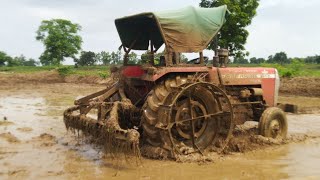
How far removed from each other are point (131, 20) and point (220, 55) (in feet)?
7.04

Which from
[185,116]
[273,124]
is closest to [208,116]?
[185,116]

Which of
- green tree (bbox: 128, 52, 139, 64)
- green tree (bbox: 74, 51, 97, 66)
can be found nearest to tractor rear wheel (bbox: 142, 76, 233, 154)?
green tree (bbox: 128, 52, 139, 64)

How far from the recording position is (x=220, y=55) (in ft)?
29.1

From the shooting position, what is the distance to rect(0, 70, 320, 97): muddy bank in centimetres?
2131

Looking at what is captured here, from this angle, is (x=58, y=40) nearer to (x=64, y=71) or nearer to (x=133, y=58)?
(x=64, y=71)

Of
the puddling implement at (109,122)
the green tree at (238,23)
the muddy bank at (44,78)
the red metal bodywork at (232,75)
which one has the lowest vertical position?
the muddy bank at (44,78)

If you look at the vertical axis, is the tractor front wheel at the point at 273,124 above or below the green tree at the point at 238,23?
below

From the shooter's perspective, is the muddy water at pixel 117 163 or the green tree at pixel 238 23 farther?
the green tree at pixel 238 23

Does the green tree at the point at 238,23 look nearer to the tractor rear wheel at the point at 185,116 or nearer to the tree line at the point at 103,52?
the tree line at the point at 103,52

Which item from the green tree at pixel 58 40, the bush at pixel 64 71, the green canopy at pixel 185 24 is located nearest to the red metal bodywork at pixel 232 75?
the green canopy at pixel 185 24

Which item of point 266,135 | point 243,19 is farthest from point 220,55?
point 243,19

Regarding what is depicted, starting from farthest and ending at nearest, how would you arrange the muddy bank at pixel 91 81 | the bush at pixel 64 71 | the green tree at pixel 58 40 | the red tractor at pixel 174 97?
1. the green tree at pixel 58 40
2. the bush at pixel 64 71
3. the muddy bank at pixel 91 81
4. the red tractor at pixel 174 97

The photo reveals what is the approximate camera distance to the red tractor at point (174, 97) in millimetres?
7078

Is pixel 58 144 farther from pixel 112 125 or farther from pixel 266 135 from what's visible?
pixel 266 135
